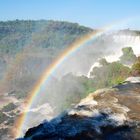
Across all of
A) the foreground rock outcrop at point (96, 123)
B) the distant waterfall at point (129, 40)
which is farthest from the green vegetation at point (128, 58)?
the foreground rock outcrop at point (96, 123)

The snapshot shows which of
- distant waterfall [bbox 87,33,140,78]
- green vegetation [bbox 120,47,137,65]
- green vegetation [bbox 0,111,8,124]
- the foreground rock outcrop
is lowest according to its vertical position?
green vegetation [bbox 0,111,8,124]

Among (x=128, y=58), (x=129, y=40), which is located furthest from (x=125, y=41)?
(x=128, y=58)

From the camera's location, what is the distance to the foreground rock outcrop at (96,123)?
54.0 feet

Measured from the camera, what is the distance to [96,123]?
57.5ft

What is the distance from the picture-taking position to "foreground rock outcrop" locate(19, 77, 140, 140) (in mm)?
16469

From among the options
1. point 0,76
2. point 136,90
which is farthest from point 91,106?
point 0,76

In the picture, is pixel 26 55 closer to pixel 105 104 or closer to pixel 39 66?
pixel 39 66

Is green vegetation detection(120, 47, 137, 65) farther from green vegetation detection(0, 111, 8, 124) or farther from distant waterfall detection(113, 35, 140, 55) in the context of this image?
green vegetation detection(0, 111, 8, 124)

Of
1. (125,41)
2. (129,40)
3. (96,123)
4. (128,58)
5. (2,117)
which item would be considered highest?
(129,40)

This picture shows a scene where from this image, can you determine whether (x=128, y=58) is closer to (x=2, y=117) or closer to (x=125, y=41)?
(x=125, y=41)

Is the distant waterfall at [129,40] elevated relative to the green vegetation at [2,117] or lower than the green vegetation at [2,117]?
elevated

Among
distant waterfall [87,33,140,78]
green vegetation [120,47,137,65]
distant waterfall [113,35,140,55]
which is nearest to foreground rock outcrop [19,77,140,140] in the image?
green vegetation [120,47,137,65]

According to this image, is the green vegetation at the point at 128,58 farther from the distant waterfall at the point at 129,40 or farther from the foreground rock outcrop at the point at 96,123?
the foreground rock outcrop at the point at 96,123

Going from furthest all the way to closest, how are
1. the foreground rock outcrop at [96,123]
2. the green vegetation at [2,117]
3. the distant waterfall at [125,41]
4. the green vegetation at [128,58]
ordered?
the green vegetation at [2,117], the distant waterfall at [125,41], the green vegetation at [128,58], the foreground rock outcrop at [96,123]
